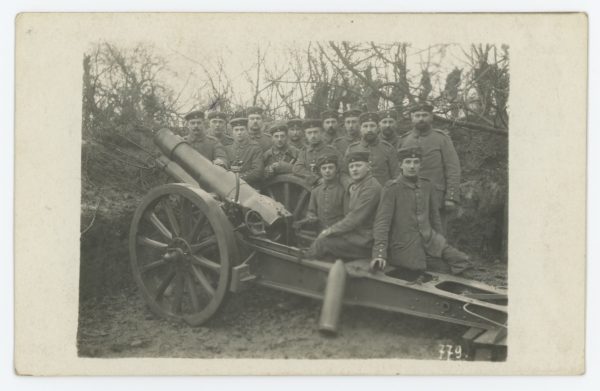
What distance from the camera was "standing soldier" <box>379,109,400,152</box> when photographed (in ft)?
16.8

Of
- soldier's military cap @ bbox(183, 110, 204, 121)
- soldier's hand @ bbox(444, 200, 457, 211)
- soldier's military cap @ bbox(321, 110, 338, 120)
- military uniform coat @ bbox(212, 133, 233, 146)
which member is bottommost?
soldier's hand @ bbox(444, 200, 457, 211)

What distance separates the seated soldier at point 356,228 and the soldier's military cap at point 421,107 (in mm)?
720

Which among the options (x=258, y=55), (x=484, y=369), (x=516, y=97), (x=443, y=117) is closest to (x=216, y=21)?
(x=258, y=55)

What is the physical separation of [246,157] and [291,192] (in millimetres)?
506

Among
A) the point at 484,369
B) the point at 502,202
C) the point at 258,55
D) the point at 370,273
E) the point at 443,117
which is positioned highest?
A: the point at 258,55

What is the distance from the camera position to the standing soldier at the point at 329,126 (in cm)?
524

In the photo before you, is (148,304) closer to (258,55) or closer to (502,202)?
(258,55)

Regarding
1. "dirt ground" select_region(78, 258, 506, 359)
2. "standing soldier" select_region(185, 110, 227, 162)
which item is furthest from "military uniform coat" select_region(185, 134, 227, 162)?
"dirt ground" select_region(78, 258, 506, 359)

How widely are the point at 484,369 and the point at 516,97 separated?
210 cm

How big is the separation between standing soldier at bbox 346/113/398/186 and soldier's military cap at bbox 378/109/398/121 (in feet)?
0.26

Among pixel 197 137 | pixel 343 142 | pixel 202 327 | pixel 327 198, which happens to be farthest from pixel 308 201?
pixel 202 327

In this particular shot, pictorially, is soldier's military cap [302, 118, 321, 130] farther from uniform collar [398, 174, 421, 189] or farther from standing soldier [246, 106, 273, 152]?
uniform collar [398, 174, 421, 189]

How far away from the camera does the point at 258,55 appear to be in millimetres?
4906

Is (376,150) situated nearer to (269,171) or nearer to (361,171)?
(361,171)
